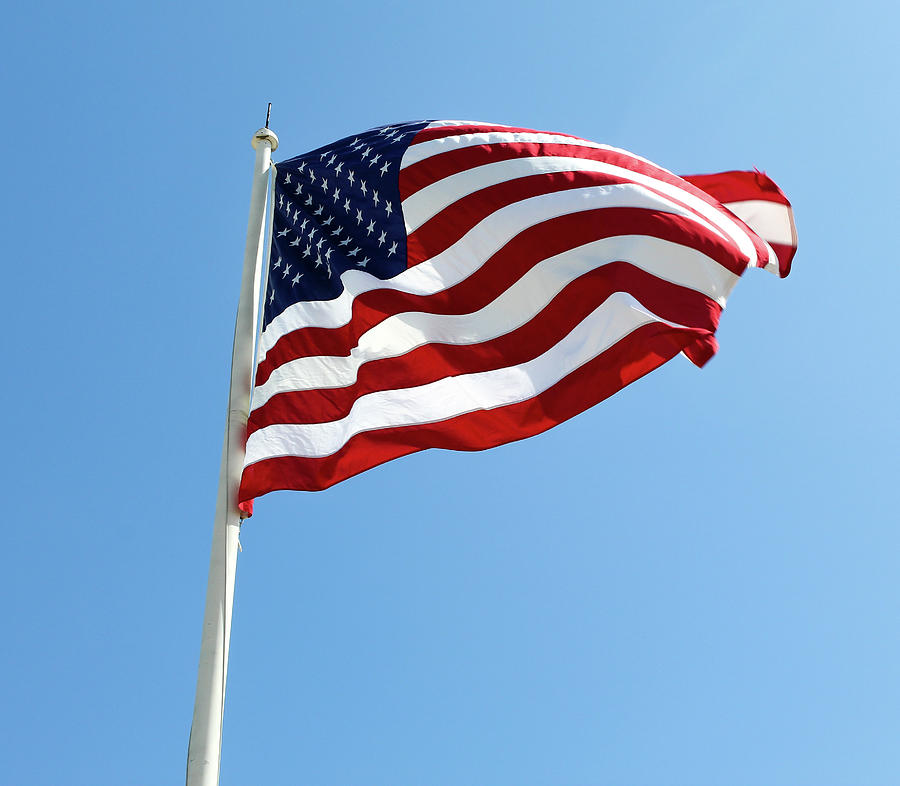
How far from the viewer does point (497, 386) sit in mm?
11211

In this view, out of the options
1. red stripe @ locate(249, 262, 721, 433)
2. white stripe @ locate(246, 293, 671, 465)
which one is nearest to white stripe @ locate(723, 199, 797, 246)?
red stripe @ locate(249, 262, 721, 433)

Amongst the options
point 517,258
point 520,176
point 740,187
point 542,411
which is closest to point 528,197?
point 520,176

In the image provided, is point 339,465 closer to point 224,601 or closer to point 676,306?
point 224,601

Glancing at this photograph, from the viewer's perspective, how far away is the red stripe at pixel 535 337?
1093cm

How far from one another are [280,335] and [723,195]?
5.31 m

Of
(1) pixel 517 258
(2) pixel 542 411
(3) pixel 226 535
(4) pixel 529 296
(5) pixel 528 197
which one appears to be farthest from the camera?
(5) pixel 528 197

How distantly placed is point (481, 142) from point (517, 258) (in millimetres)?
1316

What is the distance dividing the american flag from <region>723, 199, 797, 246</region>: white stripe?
410 millimetres

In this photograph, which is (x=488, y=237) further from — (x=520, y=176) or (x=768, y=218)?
(x=768, y=218)

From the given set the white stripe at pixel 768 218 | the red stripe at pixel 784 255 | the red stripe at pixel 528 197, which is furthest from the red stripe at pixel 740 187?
the red stripe at pixel 528 197

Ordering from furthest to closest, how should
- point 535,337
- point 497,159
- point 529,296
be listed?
1. point 497,159
2. point 529,296
3. point 535,337

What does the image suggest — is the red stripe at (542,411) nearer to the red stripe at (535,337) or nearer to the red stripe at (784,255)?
the red stripe at (535,337)

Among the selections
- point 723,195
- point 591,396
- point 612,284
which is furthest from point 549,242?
point 723,195

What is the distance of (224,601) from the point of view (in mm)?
9523
